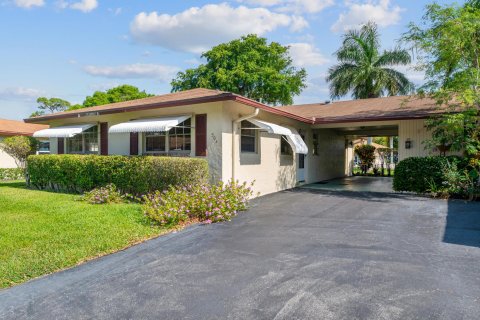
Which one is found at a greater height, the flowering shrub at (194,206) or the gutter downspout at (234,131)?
the gutter downspout at (234,131)

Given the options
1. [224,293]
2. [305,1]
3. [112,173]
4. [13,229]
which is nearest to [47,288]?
[224,293]

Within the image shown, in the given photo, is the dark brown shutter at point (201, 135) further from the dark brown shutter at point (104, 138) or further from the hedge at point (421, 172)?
the hedge at point (421, 172)

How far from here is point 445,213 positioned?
887 centimetres

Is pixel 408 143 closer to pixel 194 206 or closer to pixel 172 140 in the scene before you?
pixel 172 140

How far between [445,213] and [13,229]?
1077 cm

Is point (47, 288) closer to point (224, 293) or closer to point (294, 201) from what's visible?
point (224, 293)

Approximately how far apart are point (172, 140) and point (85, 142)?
20.0 feet

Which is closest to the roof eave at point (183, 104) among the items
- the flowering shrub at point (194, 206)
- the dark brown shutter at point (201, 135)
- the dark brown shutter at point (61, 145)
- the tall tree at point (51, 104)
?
the dark brown shutter at point (201, 135)

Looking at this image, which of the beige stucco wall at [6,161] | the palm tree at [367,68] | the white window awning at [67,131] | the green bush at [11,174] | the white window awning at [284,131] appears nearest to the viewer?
the white window awning at [284,131]

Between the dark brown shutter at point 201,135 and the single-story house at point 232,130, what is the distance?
0.11ft

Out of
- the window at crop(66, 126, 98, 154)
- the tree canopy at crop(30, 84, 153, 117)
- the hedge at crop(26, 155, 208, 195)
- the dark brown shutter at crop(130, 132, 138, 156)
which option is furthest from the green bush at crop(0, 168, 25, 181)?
the tree canopy at crop(30, 84, 153, 117)

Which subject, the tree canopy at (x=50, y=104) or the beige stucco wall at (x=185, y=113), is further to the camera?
the tree canopy at (x=50, y=104)

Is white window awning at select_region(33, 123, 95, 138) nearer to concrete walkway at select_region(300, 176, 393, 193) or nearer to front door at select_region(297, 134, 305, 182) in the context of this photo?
front door at select_region(297, 134, 305, 182)

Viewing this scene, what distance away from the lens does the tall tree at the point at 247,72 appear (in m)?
33.3
